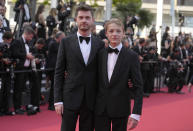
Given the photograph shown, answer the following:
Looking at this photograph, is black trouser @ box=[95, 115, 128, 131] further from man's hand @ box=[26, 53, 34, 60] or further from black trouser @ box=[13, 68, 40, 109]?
black trouser @ box=[13, 68, 40, 109]

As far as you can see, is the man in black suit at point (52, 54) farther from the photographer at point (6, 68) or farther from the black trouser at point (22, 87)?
the photographer at point (6, 68)

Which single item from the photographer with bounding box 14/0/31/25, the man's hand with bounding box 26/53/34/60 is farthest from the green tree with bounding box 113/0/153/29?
the man's hand with bounding box 26/53/34/60

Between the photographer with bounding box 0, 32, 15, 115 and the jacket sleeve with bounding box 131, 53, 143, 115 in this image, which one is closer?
the jacket sleeve with bounding box 131, 53, 143, 115

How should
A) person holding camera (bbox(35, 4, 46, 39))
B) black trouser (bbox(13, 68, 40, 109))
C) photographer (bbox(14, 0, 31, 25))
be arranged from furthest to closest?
photographer (bbox(14, 0, 31, 25)) < person holding camera (bbox(35, 4, 46, 39)) < black trouser (bbox(13, 68, 40, 109))

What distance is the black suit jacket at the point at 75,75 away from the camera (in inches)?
140

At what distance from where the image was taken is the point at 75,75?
358 centimetres

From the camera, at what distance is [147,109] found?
8.88 m

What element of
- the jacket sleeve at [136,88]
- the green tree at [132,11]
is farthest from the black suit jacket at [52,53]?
the green tree at [132,11]

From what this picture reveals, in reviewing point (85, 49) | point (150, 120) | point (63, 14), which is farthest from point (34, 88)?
point (63, 14)

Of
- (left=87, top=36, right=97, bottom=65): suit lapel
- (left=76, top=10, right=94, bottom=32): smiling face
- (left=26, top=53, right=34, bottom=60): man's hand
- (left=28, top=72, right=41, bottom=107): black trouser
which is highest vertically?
(left=76, top=10, right=94, bottom=32): smiling face

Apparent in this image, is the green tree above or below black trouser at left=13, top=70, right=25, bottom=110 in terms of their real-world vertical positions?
above

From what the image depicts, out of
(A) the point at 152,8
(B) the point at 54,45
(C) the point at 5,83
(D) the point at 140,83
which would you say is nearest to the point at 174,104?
(B) the point at 54,45

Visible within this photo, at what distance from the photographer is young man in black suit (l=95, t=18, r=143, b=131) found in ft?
11.5

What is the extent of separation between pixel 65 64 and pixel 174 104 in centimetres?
680
